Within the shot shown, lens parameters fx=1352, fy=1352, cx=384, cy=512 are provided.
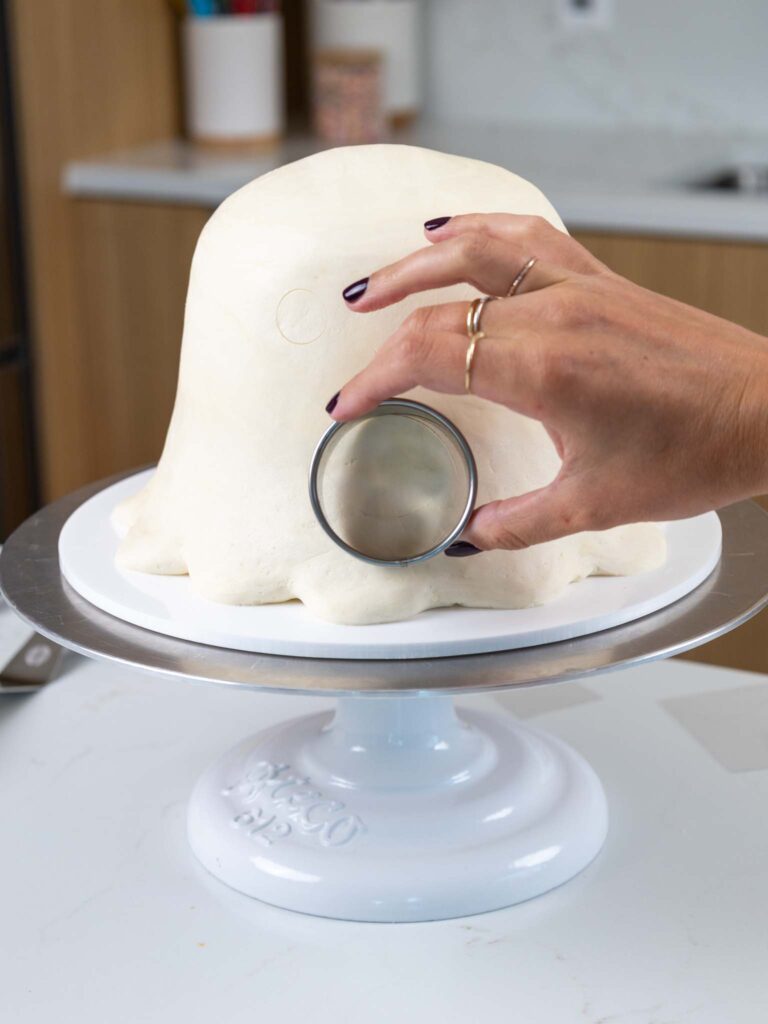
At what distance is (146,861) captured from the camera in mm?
953

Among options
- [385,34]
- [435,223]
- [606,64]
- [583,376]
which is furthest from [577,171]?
[583,376]

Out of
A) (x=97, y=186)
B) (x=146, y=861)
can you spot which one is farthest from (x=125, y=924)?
(x=97, y=186)

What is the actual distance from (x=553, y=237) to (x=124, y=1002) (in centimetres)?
53

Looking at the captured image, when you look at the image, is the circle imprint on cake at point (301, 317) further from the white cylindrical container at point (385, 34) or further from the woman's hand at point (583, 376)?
the white cylindrical container at point (385, 34)

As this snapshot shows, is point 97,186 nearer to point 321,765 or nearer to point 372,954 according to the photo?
point 321,765

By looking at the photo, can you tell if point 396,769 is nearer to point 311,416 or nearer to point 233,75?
point 311,416

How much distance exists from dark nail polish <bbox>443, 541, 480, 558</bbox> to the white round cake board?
1.6 inches

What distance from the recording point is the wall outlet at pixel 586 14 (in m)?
2.77

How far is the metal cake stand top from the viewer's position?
77cm

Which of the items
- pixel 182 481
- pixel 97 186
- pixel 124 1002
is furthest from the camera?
pixel 97 186

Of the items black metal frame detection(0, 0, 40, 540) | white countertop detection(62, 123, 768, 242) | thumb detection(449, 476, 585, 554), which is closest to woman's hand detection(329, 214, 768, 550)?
thumb detection(449, 476, 585, 554)

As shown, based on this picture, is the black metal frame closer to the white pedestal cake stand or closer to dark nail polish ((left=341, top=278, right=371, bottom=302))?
the white pedestal cake stand

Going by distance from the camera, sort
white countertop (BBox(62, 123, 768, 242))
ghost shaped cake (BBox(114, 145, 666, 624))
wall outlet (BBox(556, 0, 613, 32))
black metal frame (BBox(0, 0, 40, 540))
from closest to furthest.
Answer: ghost shaped cake (BBox(114, 145, 666, 624)) < white countertop (BBox(62, 123, 768, 242)) < black metal frame (BBox(0, 0, 40, 540)) < wall outlet (BBox(556, 0, 613, 32))

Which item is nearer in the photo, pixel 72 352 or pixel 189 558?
pixel 189 558
